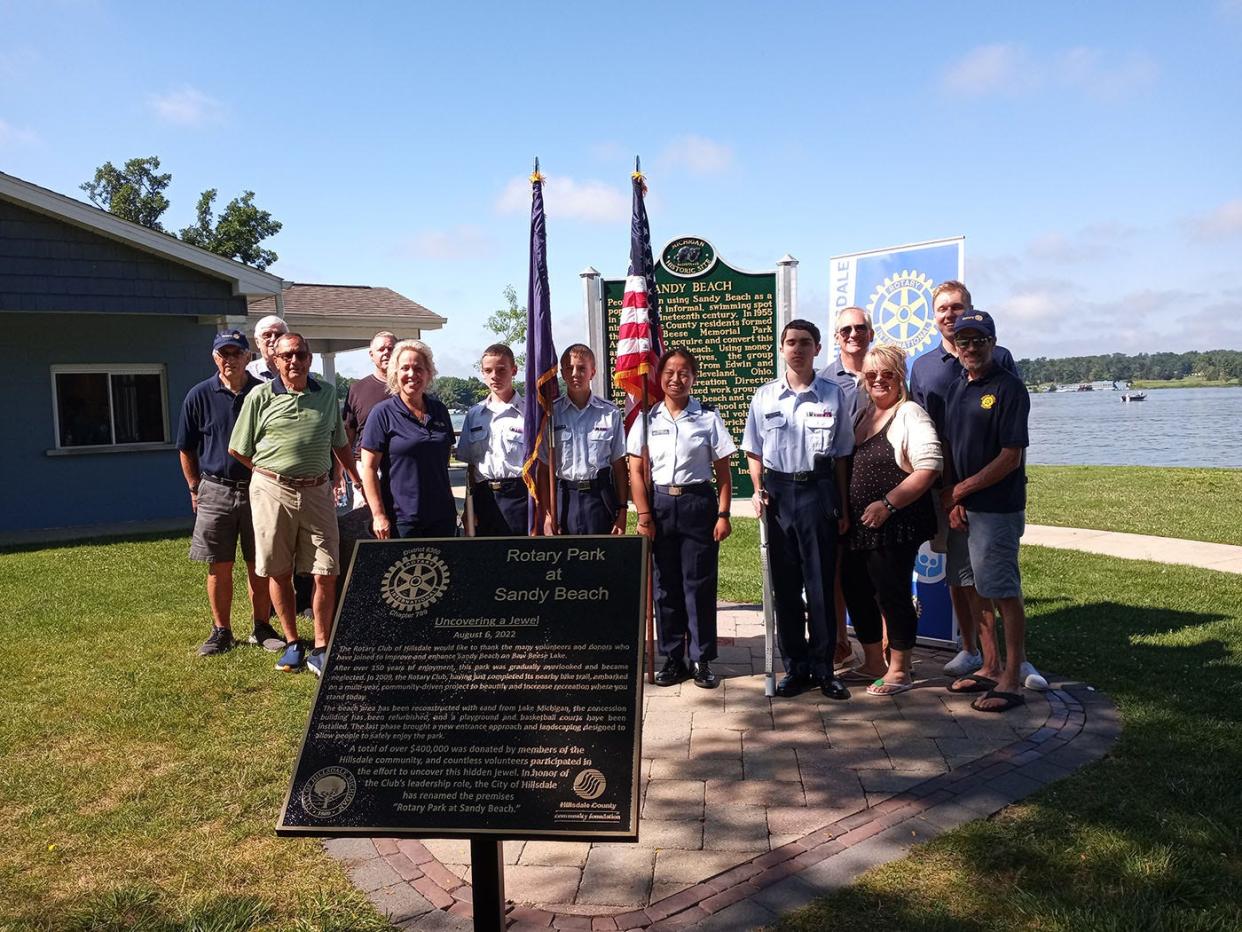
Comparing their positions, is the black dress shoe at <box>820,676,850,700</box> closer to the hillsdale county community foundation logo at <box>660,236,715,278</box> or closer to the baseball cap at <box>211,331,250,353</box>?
the hillsdale county community foundation logo at <box>660,236,715,278</box>

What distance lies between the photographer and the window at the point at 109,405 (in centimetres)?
1259

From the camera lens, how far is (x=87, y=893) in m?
3.23

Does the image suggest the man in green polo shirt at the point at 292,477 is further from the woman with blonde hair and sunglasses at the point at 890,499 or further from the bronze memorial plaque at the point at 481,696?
the woman with blonde hair and sunglasses at the point at 890,499

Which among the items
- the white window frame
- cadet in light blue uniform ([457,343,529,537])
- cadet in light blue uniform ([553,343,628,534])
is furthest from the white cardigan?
the white window frame

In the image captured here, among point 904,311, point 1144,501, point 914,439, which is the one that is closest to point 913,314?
point 904,311

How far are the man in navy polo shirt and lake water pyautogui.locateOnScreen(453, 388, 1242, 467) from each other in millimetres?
15772

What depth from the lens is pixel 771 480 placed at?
5016 millimetres

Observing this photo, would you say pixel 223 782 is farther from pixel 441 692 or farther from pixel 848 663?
pixel 848 663

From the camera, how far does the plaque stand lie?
8.42 feet

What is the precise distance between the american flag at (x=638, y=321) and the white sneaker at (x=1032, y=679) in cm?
256

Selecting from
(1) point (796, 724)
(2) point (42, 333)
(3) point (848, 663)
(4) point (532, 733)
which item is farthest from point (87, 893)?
(2) point (42, 333)

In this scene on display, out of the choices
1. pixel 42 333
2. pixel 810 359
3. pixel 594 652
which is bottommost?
pixel 594 652

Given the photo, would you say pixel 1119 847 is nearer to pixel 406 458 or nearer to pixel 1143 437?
pixel 406 458

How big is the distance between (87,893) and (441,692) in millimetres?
1698
